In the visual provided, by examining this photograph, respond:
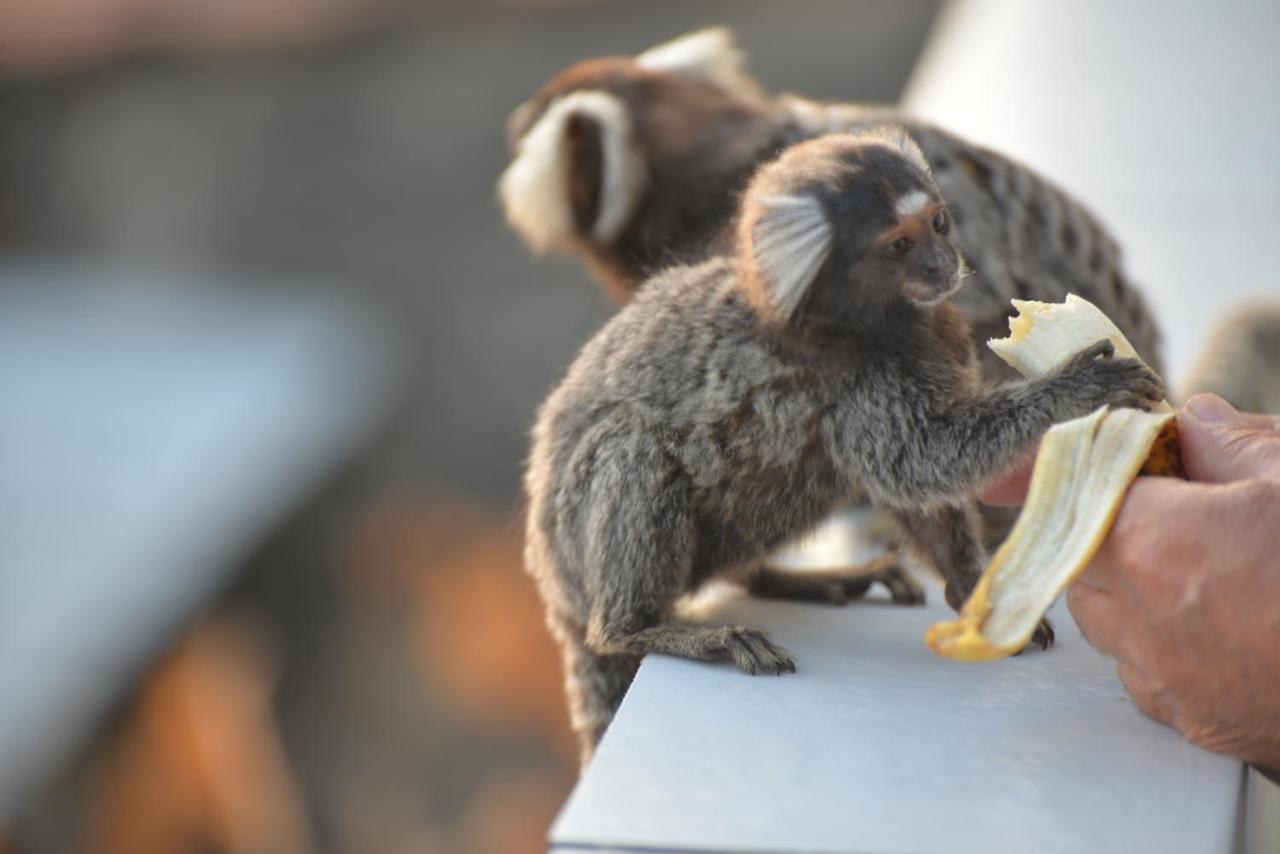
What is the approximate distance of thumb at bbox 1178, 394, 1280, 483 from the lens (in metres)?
1.45

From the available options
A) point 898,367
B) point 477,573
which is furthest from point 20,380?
point 898,367

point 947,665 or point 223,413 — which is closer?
point 947,665

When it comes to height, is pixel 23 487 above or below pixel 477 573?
above

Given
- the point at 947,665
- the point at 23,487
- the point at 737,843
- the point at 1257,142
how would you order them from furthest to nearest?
the point at 23,487
the point at 1257,142
the point at 947,665
the point at 737,843

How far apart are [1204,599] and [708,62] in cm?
219

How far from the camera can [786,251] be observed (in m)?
1.83

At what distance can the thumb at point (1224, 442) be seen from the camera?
1.45 metres

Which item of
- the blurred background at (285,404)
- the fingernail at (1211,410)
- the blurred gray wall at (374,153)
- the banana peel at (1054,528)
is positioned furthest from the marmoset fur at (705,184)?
the blurred gray wall at (374,153)

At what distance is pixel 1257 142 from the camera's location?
3842 mm

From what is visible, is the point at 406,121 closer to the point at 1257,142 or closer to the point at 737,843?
the point at 1257,142

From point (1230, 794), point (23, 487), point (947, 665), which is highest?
point (1230, 794)

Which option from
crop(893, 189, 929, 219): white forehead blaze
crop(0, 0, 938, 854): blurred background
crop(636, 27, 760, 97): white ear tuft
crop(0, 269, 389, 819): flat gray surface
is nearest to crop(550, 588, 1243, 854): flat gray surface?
crop(893, 189, 929, 219): white forehead blaze

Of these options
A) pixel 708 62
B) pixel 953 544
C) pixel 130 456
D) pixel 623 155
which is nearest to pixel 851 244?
pixel 953 544

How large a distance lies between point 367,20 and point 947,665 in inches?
285
